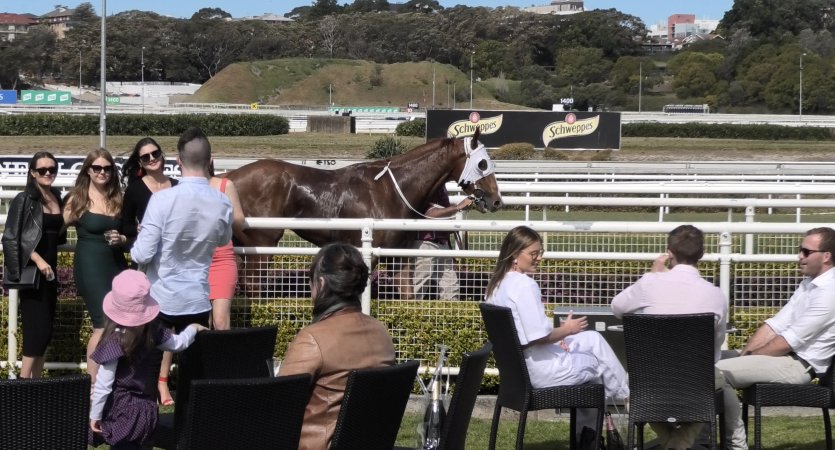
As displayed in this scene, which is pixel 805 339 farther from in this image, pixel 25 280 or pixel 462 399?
pixel 25 280

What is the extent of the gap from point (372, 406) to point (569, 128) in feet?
101

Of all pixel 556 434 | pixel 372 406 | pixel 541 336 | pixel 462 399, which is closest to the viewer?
pixel 372 406

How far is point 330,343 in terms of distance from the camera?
3.60 m

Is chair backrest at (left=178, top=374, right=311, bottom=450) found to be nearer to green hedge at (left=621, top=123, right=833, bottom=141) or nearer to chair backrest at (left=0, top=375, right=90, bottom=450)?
chair backrest at (left=0, top=375, right=90, bottom=450)

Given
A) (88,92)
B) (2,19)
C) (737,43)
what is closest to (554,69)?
(737,43)

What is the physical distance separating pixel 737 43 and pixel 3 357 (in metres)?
104

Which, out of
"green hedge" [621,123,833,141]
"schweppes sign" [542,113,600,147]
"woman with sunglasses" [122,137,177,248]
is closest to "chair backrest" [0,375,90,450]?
"woman with sunglasses" [122,137,177,248]

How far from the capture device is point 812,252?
4.95 metres

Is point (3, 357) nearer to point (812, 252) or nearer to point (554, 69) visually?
point (812, 252)

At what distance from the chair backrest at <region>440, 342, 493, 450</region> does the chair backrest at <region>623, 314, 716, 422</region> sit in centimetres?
87

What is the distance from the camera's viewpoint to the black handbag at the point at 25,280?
18.1 ft

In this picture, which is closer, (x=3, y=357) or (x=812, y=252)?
(x=812, y=252)

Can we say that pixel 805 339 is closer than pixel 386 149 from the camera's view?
Yes

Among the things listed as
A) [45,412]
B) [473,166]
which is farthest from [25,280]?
[473,166]
